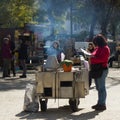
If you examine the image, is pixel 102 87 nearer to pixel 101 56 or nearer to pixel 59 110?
pixel 101 56

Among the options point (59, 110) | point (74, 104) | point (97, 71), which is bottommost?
point (59, 110)

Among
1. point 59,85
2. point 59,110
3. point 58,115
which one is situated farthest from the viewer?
point 59,110

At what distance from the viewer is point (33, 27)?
28.9 meters

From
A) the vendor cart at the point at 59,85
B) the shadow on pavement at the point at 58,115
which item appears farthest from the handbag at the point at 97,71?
the shadow on pavement at the point at 58,115

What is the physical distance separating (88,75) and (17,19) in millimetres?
37911

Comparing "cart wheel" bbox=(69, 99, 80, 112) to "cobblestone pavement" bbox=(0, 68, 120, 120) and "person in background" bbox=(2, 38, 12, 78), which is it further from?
"person in background" bbox=(2, 38, 12, 78)

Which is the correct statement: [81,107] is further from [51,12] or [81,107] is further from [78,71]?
[51,12]

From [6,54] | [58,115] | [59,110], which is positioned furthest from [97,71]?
[6,54]

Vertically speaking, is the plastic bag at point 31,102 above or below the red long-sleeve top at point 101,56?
below

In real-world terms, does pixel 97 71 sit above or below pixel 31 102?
above

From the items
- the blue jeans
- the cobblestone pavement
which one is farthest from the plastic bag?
the blue jeans

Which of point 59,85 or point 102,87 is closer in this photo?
point 59,85

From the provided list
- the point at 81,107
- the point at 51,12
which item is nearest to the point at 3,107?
the point at 81,107

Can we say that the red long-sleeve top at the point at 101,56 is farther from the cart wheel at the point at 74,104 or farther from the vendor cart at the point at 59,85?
the cart wheel at the point at 74,104
